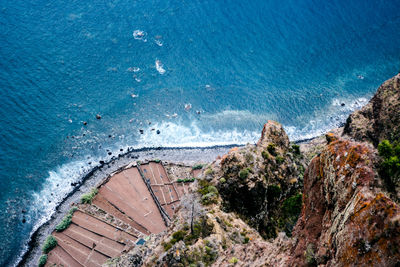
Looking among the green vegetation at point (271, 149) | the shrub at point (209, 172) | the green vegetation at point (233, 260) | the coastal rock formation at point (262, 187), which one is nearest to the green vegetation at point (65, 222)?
the shrub at point (209, 172)

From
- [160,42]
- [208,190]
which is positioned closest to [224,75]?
[160,42]

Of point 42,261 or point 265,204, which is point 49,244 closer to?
point 42,261

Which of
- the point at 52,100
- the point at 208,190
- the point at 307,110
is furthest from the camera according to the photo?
the point at 307,110

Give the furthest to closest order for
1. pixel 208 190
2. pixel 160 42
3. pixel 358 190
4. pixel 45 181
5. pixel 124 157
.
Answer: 1. pixel 160 42
2. pixel 124 157
3. pixel 45 181
4. pixel 208 190
5. pixel 358 190

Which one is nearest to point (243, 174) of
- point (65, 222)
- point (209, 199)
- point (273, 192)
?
point (273, 192)

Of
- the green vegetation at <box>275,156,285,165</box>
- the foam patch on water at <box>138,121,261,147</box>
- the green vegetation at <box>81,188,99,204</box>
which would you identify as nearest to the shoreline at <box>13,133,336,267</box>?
the foam patch on water at <box>138,121,261,147</box>

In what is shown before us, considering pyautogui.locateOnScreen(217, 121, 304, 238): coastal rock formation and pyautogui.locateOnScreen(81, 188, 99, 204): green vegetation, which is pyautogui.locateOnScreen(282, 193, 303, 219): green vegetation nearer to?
pyautogui.locateOnScreen(217, 121, 304, 238): coastal rock formation

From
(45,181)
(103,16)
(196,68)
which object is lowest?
(45,181)

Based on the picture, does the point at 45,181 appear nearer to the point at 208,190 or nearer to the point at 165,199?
the point at 165,199
